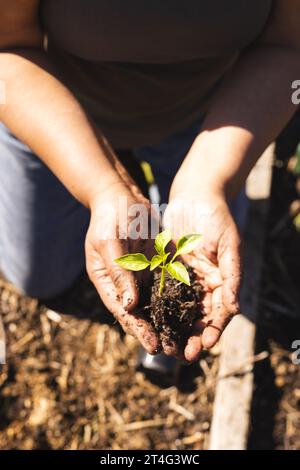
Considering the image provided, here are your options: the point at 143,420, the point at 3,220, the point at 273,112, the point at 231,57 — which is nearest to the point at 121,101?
the point at 231,57

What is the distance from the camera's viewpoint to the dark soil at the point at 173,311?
1504mm

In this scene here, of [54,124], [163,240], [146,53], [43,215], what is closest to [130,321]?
[163,240]

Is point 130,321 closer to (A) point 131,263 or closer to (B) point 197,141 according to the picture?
(A) point 131,263

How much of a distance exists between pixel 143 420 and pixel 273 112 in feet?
4.47

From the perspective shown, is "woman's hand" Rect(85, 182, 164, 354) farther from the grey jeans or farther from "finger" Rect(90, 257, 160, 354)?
the grey jeans

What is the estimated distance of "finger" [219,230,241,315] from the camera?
4.60ft

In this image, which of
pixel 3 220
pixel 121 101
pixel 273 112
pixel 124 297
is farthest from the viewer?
pixel 3 220

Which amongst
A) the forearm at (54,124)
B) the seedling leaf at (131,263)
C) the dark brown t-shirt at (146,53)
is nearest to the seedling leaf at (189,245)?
the seedling leaf at (131,263)

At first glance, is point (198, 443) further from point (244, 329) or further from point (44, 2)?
point (44, 2)

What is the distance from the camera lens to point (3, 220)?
2.40 metres

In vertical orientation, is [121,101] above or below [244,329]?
above

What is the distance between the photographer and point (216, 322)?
144 cm

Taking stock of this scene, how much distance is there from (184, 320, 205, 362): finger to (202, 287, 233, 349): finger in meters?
0.03

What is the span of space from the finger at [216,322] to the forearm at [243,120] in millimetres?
371
